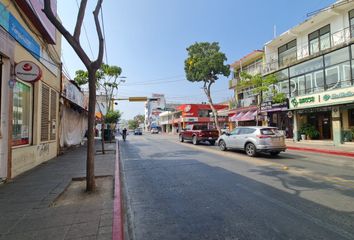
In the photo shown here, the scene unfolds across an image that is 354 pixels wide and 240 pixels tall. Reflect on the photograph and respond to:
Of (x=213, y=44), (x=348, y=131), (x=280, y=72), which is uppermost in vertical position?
(x=213, y=44)

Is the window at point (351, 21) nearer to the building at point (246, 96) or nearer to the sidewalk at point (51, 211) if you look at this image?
the building at point (246, 96)

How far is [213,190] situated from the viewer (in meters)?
6.73

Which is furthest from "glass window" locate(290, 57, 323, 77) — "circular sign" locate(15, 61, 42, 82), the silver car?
"circular sign" locate(15, 61, 42, 82)

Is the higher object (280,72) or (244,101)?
(280,72)

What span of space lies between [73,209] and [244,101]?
31201 mm

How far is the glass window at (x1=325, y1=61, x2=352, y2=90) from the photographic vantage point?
→ 19.0 metres

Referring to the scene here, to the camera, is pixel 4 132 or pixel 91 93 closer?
pixel 91 93

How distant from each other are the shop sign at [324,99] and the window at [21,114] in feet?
67.1

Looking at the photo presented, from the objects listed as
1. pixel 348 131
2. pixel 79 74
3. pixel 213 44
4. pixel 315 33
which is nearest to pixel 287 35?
pixel 315 33

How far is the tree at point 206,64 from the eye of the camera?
102 ft

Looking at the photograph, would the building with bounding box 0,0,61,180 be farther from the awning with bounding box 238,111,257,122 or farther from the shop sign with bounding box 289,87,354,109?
the awning with bounding box 238,111,257,122

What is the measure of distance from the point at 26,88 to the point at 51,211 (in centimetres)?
684

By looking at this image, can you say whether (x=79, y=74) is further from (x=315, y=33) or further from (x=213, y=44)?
(x=315, y=33)

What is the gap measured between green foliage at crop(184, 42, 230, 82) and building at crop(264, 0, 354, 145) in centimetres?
632
